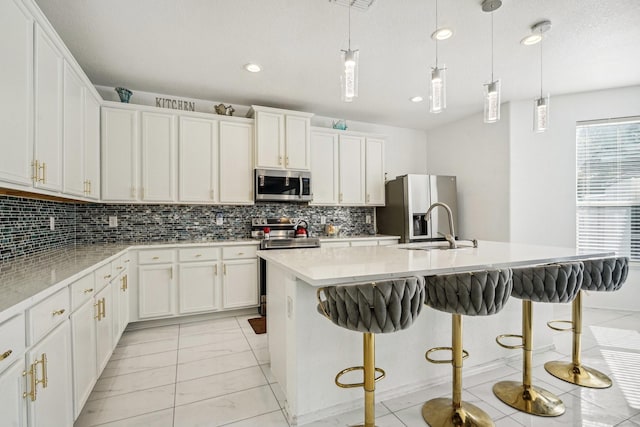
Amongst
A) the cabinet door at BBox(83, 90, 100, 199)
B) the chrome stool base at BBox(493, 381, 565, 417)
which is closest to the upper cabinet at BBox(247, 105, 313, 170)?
the cabinet door at BBox(83, 90, 100, 199)

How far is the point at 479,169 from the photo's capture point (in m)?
4.49

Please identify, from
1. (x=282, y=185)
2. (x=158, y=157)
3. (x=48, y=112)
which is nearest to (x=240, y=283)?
(x=282, y=185)

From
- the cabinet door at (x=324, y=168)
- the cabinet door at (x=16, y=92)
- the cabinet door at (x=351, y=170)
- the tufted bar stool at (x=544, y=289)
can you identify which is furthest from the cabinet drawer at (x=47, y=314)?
the cabinet door at (x=351, y=170)

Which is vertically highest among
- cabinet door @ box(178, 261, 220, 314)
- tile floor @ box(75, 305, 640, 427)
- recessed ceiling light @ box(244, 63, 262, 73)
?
recessed ceiling light @ box(244, 63, 262, 73)

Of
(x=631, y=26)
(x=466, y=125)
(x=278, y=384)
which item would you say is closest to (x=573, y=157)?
(x=466, y=125)

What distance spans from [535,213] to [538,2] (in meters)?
2.78

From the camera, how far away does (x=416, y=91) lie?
3.68 meters

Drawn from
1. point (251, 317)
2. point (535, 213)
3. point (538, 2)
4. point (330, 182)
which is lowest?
point (251, 317)

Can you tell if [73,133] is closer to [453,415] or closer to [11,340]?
[11,340]

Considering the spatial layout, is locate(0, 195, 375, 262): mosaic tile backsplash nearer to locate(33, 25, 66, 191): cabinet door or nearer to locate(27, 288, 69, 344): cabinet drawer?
locate(33, 25, 66, 191): cabinet door

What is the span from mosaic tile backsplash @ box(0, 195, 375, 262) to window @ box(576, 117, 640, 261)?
9.49 ft

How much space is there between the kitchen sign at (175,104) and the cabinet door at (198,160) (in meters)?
0.27

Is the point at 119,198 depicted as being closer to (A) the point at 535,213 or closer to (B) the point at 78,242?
(B) the point at 78,242

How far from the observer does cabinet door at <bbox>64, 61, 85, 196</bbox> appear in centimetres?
218
